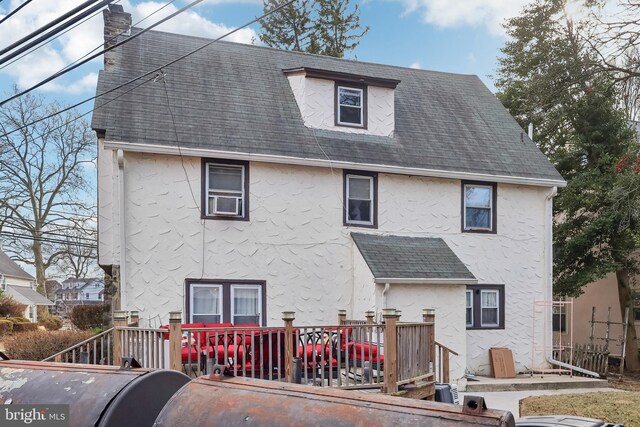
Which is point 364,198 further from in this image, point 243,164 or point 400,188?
point 243,164

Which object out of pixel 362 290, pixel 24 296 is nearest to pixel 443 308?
pixel 362 290

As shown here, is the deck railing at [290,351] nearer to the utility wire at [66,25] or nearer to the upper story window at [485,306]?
the utility wire at [66,25]

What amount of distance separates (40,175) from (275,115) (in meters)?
21.7

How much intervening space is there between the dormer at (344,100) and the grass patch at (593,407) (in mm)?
8903

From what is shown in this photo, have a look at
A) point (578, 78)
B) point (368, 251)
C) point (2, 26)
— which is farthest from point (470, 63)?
point (2, 26)

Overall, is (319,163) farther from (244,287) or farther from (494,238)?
(494,238)

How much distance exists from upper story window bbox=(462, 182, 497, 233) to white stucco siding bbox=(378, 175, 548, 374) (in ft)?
0.52

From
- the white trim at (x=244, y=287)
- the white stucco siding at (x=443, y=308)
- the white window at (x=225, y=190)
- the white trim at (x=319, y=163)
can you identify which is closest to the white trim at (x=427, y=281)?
the white stucco siding at (x=443, y=308)

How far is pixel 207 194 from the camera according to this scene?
13141mm

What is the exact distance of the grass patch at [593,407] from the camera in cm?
612

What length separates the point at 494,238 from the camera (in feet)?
51.7

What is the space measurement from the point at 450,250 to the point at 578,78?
6261 millimetres

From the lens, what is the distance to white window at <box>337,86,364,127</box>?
1524 centimetres

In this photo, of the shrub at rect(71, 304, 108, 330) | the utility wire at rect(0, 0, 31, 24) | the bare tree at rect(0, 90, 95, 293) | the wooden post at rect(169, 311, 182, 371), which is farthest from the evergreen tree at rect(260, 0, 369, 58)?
the wooden post at rect(169, 311, 182, 371)
